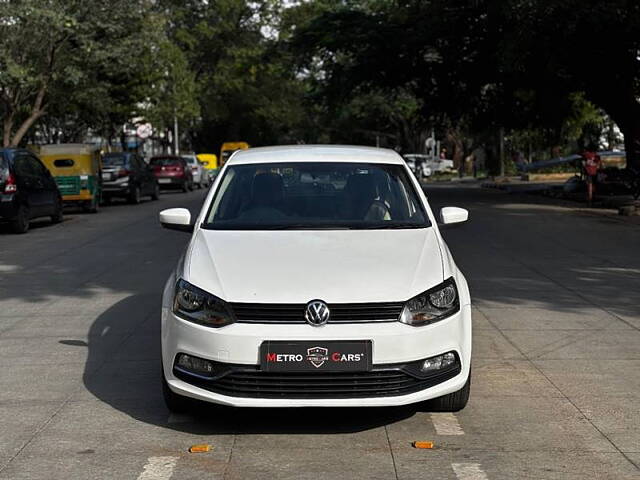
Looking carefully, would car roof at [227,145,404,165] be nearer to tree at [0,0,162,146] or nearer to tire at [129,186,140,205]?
tree at [0,0,162,146]

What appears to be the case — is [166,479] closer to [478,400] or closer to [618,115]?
[478,400]

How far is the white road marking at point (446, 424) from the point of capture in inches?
245

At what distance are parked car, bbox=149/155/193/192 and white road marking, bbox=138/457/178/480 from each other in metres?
36.4

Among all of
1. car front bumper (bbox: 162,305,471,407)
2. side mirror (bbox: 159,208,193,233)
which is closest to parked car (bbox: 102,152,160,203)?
side mirror (bbox: 159,208,193,233)

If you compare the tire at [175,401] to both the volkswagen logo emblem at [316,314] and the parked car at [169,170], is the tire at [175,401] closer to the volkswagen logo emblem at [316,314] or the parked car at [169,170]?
the volkswagen logo emblem at [316,314]

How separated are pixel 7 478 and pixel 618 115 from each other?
90.3ft

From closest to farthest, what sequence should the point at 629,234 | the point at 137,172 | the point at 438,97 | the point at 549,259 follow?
the point at 549,259
the point at 629,234
the point at 137,172
the point at 438,97

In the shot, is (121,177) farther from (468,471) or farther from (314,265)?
(468,471)

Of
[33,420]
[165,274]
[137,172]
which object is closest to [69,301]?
[165,274]

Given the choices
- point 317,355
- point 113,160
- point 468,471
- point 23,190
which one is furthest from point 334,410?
point 113,160

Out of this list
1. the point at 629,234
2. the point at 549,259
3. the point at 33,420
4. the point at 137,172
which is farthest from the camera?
the point at 137,172

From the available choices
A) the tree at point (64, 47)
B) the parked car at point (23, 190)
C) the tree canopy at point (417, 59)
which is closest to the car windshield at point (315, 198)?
the parked car at point (23, 190)

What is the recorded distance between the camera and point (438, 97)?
3591 centimetres

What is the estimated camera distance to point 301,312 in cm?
592
